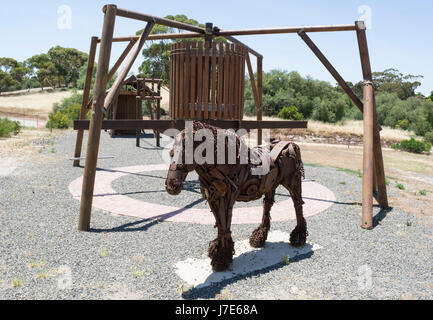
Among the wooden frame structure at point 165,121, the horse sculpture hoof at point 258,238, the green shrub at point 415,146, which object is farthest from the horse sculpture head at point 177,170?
the green shrub at point 415,146

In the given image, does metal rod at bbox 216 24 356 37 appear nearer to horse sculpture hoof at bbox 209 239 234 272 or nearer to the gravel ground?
the gravel ground

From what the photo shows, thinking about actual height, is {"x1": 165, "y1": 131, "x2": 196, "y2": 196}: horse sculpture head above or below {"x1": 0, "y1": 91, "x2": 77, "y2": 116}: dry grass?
below

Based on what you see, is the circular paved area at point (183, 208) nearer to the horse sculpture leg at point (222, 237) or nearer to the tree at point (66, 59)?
the horse sculpture leg at point (222, 237)

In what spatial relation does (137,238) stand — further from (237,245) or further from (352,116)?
(352,116)

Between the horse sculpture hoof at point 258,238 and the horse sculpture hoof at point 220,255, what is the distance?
821mm

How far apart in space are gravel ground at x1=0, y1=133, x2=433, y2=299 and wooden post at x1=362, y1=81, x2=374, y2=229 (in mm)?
266

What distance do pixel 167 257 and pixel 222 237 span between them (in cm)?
91

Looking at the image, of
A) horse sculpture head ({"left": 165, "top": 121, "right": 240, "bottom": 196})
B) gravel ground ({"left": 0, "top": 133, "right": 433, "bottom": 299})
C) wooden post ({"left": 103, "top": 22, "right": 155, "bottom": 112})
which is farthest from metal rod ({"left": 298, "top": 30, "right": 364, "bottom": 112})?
horse sculpture head ({"left": 165, "top": 121, "right": 240, "bottom": 196})

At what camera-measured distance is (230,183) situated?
3666 millimetres

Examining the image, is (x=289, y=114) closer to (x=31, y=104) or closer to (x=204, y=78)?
(x=204, y=78)

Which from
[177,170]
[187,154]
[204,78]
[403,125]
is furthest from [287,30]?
[403,125]

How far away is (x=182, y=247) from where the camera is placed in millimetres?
4598

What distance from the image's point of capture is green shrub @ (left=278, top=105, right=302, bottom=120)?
37.2 metres

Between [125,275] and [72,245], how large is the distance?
126 centimetres
